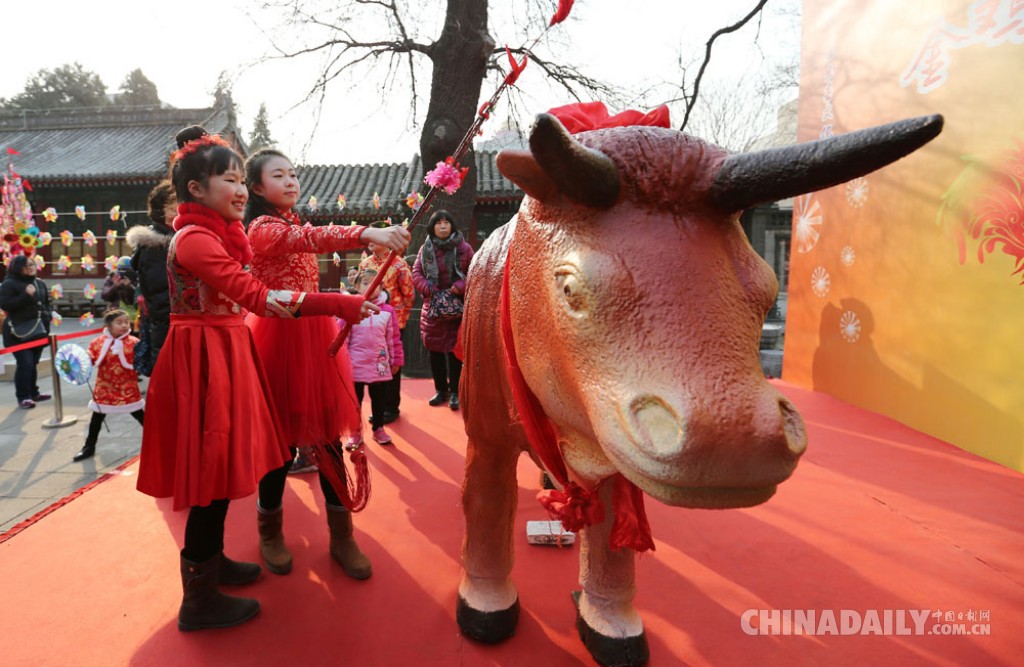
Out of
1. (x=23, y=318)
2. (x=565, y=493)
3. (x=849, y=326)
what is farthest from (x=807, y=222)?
(x=23, y=318)

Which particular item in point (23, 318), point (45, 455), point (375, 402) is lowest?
point (45, 455)

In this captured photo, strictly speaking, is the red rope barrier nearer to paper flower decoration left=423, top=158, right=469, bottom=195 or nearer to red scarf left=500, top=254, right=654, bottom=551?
paper flower decoration left=423, top=158, right=469, bottom=195

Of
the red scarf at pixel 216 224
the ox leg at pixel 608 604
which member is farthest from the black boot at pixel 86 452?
the ox leg at pixel 608 604

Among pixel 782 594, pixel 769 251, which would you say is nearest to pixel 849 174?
pixel 782 594

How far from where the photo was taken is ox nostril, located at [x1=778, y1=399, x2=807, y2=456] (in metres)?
0.88

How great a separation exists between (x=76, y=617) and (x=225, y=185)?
1581mm

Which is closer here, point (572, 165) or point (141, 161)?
point (572, 165)

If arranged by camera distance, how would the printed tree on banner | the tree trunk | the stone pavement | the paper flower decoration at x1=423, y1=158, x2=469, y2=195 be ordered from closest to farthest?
the paper flower decoration at x1=423, y1=158, x2=469, y2=195
the stone pavement
the printed tree on banner
the tree trunk

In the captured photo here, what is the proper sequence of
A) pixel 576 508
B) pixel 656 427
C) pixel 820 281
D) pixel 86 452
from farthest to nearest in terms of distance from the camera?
pixel 820 281 < pixel 86 452 < pixel 576 508 < pixel 656 427

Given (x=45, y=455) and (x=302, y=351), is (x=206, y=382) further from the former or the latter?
(x=45, y=455)

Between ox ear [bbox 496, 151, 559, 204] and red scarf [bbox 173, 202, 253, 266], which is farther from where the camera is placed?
red scarf [bbox 173, 202, 253, 266]

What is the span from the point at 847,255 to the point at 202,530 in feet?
17.3

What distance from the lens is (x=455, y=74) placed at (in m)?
6.71

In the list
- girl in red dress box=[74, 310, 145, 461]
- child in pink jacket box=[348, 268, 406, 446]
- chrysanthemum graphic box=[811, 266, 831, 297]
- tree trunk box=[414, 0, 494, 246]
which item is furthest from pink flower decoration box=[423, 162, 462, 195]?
tree trunk box=[414, 0, 494, 246]
